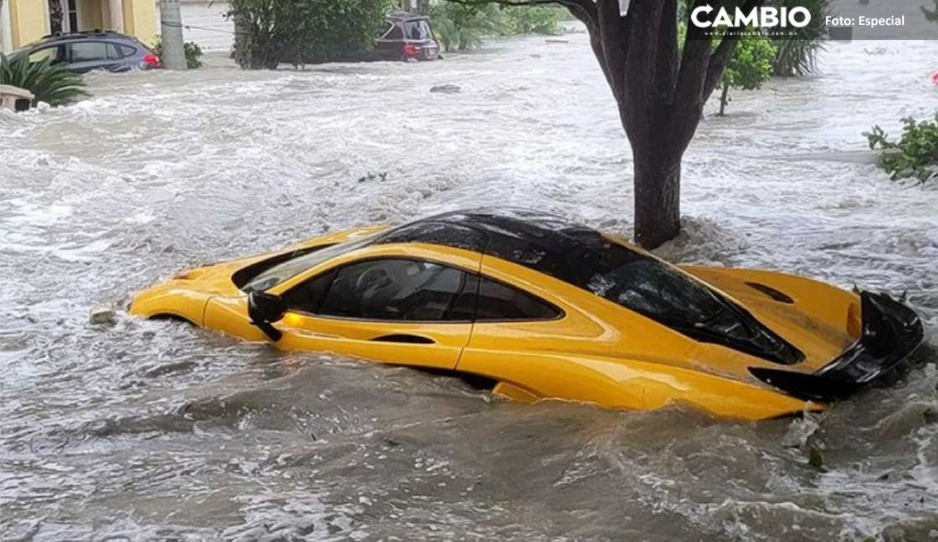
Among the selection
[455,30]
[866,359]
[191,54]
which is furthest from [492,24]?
[866,359]

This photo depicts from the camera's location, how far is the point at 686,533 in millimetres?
4074

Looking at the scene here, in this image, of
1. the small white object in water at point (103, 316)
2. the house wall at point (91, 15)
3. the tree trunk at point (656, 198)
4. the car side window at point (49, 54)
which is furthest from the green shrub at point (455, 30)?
the small white object in water at point (103, 316)

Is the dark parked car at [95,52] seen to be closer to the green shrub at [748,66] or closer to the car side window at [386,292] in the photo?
the green shrub at [748,66]

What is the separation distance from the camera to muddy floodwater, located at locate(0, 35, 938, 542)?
4.30m

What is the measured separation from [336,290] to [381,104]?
15.9 meters

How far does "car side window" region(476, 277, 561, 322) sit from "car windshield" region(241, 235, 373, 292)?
97 centimetres

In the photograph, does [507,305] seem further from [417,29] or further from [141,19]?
[141,19]

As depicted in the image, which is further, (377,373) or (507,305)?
(377,373)

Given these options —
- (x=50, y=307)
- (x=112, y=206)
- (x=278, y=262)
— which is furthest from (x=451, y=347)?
(x=112, y=206)

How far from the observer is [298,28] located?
2842cm

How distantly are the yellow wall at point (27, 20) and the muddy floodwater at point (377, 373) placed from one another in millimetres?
8661

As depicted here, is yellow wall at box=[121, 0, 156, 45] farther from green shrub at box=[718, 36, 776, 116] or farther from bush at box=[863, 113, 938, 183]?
bush at box=[863, 113, 938, 183]

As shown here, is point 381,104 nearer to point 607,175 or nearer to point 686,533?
point 607,175

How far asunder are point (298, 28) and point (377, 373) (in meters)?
24.2
